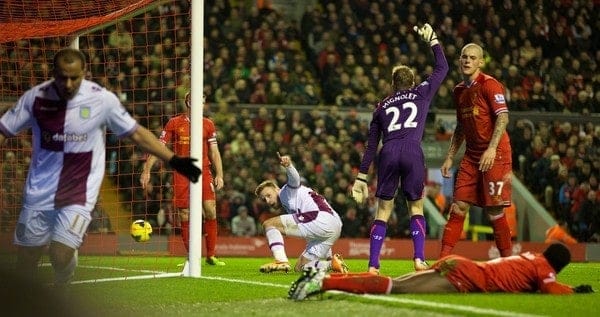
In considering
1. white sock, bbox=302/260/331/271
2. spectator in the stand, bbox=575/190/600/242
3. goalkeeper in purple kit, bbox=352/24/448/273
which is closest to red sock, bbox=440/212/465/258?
goalkeeper in purple kit, bbox=352/24/448/273

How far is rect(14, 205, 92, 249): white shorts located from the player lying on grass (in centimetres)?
166

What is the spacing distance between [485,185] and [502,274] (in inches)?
88.5

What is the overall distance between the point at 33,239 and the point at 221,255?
11460 millimetres

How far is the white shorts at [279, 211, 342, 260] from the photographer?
449 inches

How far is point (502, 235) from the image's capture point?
10148 millimetres

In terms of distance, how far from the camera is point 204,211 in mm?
13555

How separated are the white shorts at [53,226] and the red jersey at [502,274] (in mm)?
2749

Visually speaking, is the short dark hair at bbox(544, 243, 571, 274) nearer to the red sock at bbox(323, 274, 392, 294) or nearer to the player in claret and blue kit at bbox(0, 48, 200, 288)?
the red sock at bbox(323, 274, 392, 294)

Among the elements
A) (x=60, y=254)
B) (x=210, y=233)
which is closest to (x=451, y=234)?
(x=210, y=233)

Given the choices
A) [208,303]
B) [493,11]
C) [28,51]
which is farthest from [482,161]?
[493,11]

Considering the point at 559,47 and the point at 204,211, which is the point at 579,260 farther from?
the point at 204,211

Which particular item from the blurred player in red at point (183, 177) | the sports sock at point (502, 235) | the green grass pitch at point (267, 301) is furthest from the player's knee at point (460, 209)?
the blurred player in red at point (183, 177)

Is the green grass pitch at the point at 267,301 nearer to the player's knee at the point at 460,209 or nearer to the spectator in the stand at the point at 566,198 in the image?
the player's knee at the point at 460,209

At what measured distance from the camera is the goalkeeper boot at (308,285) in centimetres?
754
